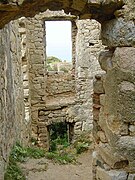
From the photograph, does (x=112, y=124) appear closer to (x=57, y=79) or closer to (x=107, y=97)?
(x=107, y=97)

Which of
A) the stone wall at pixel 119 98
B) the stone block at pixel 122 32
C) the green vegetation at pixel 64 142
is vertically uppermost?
the stone block at pixel 122 32

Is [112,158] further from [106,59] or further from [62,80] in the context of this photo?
[62,80]

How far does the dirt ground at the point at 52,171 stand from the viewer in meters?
4.60

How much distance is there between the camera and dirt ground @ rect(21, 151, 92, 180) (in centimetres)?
460

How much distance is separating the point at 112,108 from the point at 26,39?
551 cm

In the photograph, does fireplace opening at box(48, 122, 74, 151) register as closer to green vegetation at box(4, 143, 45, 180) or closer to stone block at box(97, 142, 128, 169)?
green vegetation at box(4, 143, 45, 180)

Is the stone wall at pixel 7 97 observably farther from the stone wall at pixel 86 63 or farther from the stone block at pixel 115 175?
the stone wall at pixel 86 63

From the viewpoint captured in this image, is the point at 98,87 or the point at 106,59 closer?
the point at 106,59

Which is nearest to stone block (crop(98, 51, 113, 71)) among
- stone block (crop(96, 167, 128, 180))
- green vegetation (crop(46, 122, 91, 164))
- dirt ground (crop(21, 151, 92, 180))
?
stone block (crop(96, 167, 128, 180))

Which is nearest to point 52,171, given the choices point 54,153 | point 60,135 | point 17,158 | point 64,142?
point 17,158

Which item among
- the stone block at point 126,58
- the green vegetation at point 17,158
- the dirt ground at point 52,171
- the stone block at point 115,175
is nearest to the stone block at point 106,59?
the stone block at point 126,58

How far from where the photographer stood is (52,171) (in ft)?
16.0

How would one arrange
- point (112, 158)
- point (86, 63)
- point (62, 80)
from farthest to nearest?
point (62, 80) < point (86, 63) < point (112, 158)

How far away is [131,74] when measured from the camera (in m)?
2.51
